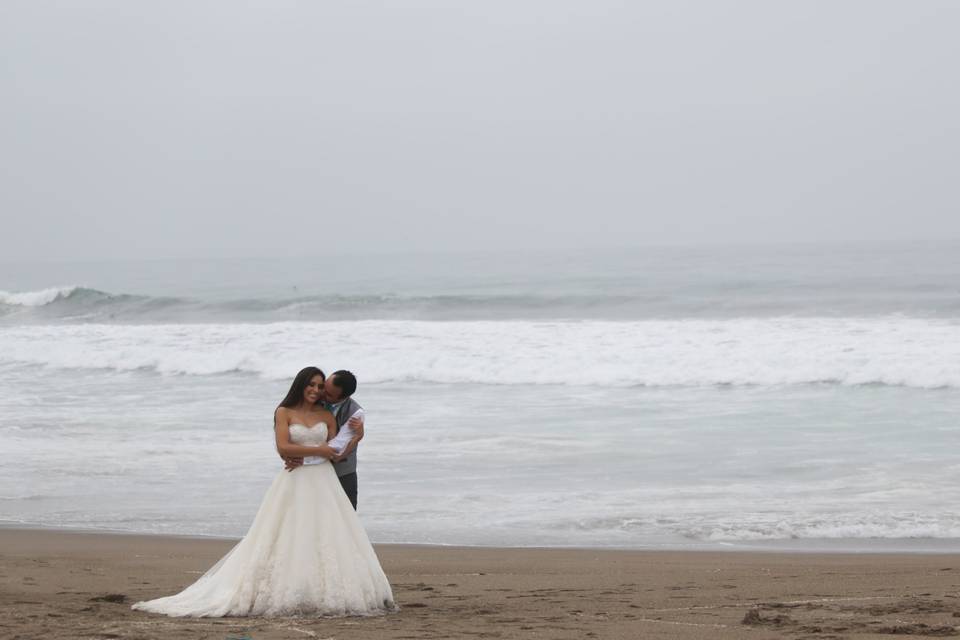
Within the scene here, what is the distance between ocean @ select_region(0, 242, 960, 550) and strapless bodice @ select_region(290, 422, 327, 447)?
301cm

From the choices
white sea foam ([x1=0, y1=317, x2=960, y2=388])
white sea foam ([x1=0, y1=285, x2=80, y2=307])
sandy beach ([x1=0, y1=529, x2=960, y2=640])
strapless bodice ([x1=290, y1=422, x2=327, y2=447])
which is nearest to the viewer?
sandy beach ([x1=0, y1=529, x2=960, y2=640])

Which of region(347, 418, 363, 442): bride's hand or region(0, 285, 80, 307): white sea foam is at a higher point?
region(0, 285, 80, 307): white sea foam

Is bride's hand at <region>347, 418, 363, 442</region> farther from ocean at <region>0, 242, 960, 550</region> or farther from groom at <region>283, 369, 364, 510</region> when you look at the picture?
ocean at <region>0, 242, 960, 550</region>

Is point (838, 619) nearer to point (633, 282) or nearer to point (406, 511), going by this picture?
point (406, 511)

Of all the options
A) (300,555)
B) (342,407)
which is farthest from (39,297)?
(300,555)

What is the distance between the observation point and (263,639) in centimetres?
482

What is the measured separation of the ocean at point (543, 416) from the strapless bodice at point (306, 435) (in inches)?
118

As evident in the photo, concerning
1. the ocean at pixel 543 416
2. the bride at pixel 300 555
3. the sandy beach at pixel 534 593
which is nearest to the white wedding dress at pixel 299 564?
the bride at pixel 300 555

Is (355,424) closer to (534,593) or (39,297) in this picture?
(534,593)

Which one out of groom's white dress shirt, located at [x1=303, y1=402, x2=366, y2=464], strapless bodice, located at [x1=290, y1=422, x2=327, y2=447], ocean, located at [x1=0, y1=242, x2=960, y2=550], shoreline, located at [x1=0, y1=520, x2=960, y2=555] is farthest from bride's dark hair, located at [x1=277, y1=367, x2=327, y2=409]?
ocean, located at [x1=0, y1=242, x2=960, y2=550]

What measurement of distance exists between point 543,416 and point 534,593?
8.31 metres

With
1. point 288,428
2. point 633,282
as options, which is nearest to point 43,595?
point 288,428

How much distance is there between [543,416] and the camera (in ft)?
48.1

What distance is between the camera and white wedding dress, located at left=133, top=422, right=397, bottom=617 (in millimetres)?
5445
